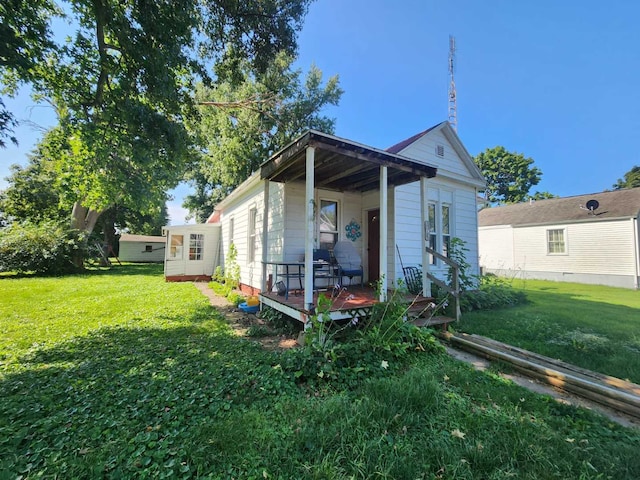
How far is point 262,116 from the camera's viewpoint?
490 inches

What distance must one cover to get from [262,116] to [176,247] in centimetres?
751

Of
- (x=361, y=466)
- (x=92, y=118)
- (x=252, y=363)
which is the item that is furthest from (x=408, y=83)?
(x=361, y=466)

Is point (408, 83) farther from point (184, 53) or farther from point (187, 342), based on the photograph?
point (187, 342)

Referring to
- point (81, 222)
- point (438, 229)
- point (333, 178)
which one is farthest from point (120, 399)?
point (81, 222)

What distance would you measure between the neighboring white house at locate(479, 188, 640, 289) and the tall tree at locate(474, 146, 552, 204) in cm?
1574

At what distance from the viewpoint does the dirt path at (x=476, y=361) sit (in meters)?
2.62

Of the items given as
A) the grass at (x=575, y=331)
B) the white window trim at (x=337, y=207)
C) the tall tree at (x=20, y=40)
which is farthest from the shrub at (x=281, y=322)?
the tall tree at (x=20, y=40)

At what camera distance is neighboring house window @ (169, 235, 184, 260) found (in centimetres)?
1248

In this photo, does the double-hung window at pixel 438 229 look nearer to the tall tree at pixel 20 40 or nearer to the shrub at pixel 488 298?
the shrub at pixel 488 298

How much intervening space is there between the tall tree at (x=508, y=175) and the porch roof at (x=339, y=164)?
100.0 ft

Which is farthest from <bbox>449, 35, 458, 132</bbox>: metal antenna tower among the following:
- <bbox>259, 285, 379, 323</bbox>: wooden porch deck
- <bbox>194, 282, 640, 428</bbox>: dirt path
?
<bbox>194, 282, 640, 428</bbox>: dirt path

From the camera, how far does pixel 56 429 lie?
2178 millimetres

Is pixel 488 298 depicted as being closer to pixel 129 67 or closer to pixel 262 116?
pixel 129 67

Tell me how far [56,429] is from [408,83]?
45.9ft
